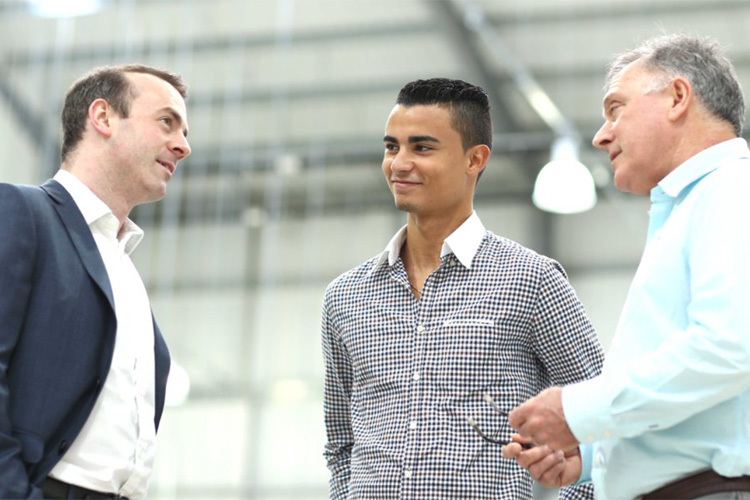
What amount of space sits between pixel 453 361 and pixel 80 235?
0.70 meters

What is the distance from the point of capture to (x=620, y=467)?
5.90 feet

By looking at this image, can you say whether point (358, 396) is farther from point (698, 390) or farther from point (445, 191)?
point (698, 390)

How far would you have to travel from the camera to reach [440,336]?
7.36ft

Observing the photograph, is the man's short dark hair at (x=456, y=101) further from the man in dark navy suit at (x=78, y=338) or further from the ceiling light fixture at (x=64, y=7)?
the ceiling light fixture at (x=64, y=7)

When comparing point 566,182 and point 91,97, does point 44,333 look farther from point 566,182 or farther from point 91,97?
point 566,182

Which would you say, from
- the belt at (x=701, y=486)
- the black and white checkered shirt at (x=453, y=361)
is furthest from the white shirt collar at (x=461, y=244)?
the belt at (x=701, y=486)

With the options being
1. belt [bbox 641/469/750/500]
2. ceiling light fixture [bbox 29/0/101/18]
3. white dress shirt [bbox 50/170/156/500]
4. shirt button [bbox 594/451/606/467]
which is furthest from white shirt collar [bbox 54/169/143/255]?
ceiling light fixture [bbox 29/0/101/18]

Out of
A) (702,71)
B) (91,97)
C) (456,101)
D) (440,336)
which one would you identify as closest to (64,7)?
(91,97)

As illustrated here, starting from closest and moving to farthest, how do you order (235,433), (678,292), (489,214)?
(678,292) < (235,433) < (489,214)

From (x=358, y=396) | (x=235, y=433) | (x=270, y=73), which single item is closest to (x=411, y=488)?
(x=358, y=396)

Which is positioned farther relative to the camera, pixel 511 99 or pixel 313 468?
pixel 511 99

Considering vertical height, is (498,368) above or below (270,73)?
below

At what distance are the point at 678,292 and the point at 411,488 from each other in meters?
0.64

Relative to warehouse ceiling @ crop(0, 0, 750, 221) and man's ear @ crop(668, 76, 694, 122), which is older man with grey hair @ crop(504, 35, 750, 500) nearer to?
man's ear @ crop(668, 76, 694, 122)
